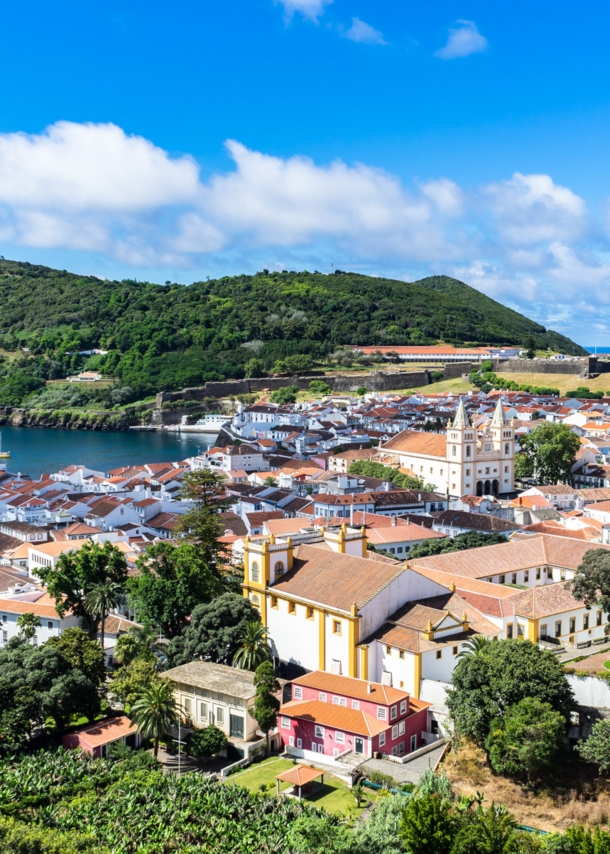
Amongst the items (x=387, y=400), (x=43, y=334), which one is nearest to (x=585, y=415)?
(x=387, y=400)

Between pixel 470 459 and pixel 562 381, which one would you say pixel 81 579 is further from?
pixel 562 381

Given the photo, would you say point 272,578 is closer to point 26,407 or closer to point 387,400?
point 387,400

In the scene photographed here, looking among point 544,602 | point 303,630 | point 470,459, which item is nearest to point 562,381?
point 470,459

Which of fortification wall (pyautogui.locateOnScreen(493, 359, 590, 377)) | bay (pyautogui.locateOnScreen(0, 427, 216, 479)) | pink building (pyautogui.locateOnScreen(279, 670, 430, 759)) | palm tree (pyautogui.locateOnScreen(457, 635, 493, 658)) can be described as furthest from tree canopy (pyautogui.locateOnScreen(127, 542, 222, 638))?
fortification wall (pyautogui.locateOnScreen(493, 359, 590, 377))

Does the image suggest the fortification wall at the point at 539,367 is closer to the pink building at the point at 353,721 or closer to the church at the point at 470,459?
the church at the point at 470,459

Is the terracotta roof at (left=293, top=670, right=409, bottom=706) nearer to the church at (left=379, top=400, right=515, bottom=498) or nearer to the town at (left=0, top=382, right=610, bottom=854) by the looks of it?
the town at (left=0, top=382, right=610, bottom=854)
